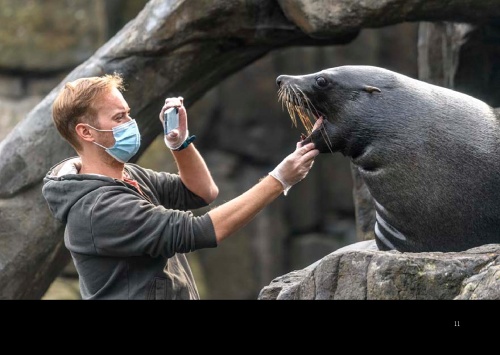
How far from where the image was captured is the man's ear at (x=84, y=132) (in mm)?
4270

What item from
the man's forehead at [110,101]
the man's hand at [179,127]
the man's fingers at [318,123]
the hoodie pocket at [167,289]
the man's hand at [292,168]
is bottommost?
the hoodie pocket at [167,289]

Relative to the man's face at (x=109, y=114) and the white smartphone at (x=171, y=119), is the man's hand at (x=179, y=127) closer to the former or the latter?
the white smartphone at (x=171, y=119)

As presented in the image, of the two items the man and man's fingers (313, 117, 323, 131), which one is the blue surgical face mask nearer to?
the man

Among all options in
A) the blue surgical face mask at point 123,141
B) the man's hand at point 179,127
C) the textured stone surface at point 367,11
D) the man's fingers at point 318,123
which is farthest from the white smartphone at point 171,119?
the textured stone surface at point 367,11

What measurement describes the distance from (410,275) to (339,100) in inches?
49.1

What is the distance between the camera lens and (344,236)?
42.7ft

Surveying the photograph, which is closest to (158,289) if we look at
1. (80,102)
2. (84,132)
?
(84,132)

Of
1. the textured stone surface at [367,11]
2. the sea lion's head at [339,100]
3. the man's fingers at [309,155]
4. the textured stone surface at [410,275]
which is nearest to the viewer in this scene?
the textured stone surface at [410,275]

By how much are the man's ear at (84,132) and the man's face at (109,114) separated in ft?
0.14

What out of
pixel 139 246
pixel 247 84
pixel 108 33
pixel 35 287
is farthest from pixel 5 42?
pixel 139 246

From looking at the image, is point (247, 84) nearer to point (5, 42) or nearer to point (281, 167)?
point (5, 42)

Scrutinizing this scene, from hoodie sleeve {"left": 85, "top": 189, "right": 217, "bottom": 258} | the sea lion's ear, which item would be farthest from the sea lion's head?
hoodie sleeve {"left": 85, "top": 189, "right": 217, "bottom": 258}

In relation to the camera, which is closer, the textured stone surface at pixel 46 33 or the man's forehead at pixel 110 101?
the man's forehead at pixel 110 101

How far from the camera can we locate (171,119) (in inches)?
177
